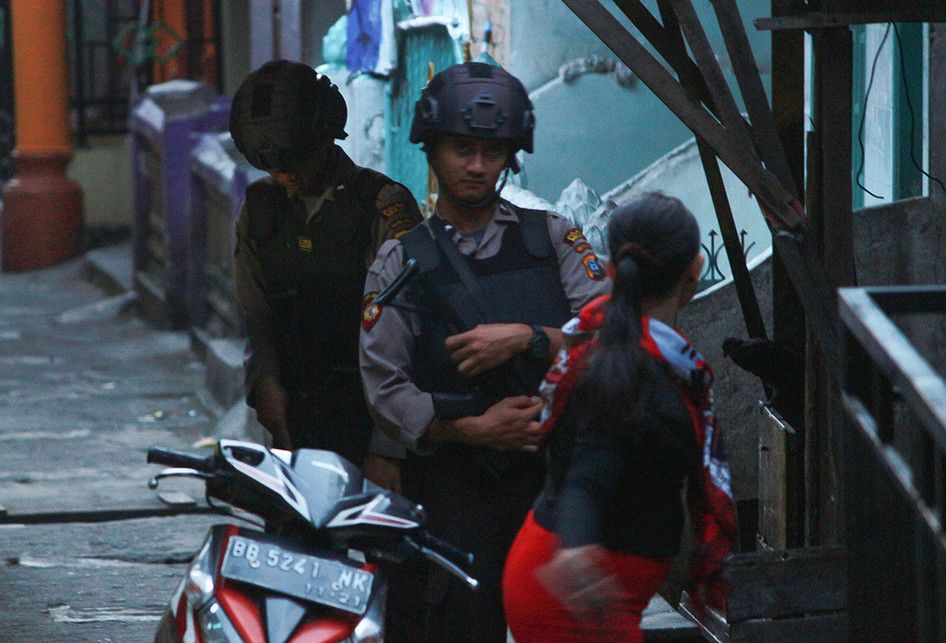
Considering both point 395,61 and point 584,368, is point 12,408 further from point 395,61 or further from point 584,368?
point 584,368

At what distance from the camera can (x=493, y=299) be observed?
395cm

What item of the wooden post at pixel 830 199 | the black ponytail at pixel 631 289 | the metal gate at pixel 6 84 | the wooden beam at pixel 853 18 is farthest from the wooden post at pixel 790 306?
the metal gate at pixel 6 84

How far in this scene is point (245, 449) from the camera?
10.7 feet

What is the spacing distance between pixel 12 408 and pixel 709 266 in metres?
4.98

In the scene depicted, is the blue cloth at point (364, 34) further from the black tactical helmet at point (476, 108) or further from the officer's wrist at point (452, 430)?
the officer's wrist at point (452, 430)

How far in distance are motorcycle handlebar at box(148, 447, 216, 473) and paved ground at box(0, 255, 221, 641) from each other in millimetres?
2623

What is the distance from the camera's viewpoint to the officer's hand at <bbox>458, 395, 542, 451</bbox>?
3875 millimetres

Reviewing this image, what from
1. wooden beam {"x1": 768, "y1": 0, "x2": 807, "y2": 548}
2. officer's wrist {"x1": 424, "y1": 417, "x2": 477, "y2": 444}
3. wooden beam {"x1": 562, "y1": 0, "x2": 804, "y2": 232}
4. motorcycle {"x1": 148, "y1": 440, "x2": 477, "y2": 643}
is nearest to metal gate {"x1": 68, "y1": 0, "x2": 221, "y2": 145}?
wooden beam {"x1": 768, "y1": 0, "x2": 807, "y2": 548}

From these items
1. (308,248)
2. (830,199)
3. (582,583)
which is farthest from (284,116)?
(582,583)

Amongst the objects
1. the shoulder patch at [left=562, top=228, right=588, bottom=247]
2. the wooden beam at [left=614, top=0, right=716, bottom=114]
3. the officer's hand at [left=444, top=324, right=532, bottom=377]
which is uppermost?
the wooden beam at [left=614, top=0, right=716, bottom=114]

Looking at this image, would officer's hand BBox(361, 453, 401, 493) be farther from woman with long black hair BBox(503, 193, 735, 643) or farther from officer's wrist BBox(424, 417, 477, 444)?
woman with long black hair BBox(503, 193, 735, 643)

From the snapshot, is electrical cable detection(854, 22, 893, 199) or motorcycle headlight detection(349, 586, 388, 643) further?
electrical cable detection(854, 22, 893, 199)

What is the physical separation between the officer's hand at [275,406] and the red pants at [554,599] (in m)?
1.52

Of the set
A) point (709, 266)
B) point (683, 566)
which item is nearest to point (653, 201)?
point (683, 566)
